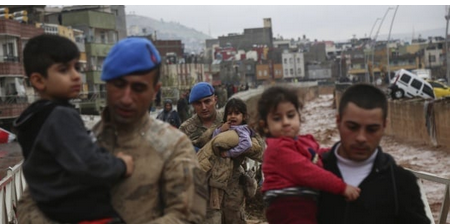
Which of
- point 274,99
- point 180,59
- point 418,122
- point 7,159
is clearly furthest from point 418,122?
point 180,59

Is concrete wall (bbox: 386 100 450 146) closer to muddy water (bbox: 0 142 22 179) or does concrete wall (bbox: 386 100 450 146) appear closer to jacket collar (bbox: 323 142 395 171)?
muddy water (bbox: 0 142 22 179)

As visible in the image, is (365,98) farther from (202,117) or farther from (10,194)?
(10,194)

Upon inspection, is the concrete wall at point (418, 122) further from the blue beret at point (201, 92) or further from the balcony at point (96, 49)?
the balcony at point (96, 49)

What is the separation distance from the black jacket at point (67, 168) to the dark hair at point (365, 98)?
0.98 meters

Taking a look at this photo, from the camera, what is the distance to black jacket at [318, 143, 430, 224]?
3.34 m

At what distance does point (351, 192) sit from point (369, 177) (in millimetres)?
125

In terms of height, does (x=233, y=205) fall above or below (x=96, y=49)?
below

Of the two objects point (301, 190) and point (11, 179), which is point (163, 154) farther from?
point (11, 179)

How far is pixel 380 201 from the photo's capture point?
3350 mm

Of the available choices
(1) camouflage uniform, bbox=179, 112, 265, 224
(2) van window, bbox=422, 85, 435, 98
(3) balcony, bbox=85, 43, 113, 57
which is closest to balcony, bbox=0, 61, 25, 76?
(3) balcony, bbox=85, 43, 113, 57

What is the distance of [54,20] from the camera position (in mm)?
75000

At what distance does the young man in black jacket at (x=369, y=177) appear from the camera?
10.9ft

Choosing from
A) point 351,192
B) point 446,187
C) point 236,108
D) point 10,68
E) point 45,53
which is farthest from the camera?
point 10,68

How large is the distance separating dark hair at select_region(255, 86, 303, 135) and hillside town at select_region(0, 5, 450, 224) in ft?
1.17
